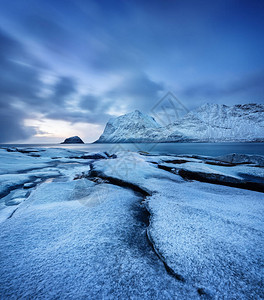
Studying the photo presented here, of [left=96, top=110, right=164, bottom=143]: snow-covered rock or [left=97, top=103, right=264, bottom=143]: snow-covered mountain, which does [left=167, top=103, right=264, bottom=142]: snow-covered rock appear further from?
[left=96, top=110, right=164, bottom=143]: snow-covered rock

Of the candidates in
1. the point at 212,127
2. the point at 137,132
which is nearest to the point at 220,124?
the point at 212,127

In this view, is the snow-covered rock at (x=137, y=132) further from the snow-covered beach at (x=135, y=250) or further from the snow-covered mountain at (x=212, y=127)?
the snow-covered beach at (x=135, y=250)

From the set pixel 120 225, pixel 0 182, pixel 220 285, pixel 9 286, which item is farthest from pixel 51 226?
pixel 0 182

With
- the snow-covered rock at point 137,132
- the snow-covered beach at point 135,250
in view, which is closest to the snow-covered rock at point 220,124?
the snow-covered rock at point 137,132

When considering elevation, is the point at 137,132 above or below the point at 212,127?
above

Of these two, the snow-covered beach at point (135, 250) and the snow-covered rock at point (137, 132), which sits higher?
the snow-covered rock at point (137, 132)

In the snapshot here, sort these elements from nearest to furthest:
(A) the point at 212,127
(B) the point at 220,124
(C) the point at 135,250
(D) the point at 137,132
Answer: (C) the point at 135,250
(A) the point at 212,127
(B) the point at 220,124
(D) the point at 137,132

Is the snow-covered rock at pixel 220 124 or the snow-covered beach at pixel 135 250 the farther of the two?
the snow-covered rock at pixel 220 124

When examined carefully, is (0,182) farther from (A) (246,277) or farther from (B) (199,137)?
(B) (199,137)

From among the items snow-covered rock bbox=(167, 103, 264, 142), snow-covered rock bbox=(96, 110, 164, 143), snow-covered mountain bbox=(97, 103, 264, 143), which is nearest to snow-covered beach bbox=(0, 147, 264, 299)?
snow-covered mountain bbox=(97, 103, 264, 143)

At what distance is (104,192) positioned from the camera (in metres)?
2.62

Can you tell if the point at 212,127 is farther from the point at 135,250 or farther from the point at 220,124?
the point at 135,250

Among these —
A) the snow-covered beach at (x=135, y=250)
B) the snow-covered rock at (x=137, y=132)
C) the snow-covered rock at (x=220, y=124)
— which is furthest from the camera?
the snow-covered rock at (x=137, y=132)

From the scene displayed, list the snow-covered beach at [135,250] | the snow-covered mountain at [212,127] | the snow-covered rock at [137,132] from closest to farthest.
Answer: the snow-covered beach at [135,250], the snow-covered mountain at [212,127], the snow-covered rock at [137,132]
